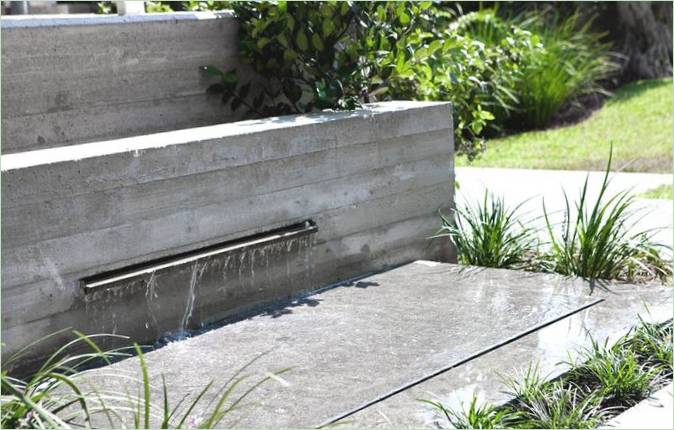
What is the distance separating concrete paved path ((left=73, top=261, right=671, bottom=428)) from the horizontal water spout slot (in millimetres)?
355

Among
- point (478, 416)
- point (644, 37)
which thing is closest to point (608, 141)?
point (644, 37)

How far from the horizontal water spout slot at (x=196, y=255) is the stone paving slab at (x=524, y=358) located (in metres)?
1.37

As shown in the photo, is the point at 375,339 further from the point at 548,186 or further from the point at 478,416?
the point at 548,186

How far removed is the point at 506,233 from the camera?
6461 millimetres

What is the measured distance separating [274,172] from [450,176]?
142 cm

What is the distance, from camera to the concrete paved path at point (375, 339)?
4.05 m

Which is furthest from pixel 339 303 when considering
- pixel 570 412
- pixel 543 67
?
pixel 543 67

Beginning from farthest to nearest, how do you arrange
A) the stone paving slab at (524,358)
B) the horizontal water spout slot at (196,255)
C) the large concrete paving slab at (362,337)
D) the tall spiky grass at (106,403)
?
the horizontal water spout slot at (196,255) → the large concrete paving slab at (362,337) → the stone paving slab at (524,358) → the tall spiky grass at (106,403)

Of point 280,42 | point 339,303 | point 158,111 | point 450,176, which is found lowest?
point 339,303

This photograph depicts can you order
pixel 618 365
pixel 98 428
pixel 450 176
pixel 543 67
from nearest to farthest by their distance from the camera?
1. pixel 98 428
2. pixel 618 365
3. pixel 450 176
4. pixel 543 67

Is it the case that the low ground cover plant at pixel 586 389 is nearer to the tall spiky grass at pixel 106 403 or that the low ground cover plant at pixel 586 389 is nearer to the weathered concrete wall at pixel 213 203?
the tall spiky grass at pixel 106 403

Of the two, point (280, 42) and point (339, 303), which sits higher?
point (280, 42)

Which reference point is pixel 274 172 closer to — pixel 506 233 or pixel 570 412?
pixel 506 233

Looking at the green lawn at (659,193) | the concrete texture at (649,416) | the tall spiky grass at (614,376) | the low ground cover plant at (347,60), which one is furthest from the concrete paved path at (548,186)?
the concrete texture at (649,416)
